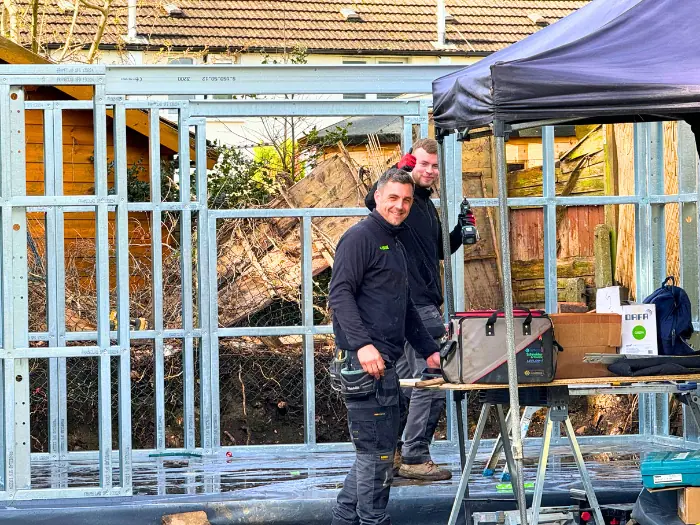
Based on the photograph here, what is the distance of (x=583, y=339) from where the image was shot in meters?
5.85

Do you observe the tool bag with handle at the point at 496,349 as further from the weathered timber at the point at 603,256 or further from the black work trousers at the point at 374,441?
the weathered timber at the point at 603,256

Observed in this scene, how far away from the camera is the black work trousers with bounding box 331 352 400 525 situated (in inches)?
223

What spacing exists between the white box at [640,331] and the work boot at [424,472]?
1.63m

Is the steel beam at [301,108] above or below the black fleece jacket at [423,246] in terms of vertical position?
above

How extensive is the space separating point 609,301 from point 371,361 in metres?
1.40

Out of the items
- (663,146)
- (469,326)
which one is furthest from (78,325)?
(469,326)

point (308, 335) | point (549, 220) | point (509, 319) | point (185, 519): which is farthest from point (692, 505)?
point (308, 335)

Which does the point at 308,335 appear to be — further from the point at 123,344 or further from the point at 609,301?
the point at 609,301

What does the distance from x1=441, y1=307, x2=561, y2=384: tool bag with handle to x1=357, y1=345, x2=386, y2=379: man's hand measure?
0.38 meters

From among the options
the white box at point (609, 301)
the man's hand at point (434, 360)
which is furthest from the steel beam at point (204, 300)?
the white box at point (609, 301)

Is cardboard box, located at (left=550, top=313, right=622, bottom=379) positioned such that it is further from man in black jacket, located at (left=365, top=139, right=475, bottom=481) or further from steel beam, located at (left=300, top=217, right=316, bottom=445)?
steel beam, located at (left=300, top=217, right=316, bottom=445)

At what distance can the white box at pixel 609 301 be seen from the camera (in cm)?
607

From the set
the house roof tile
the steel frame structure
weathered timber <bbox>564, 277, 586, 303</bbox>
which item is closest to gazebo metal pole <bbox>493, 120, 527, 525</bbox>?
the steel frame structure

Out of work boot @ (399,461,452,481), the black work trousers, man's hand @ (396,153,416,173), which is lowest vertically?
work boot @ (399,461,452,481)
